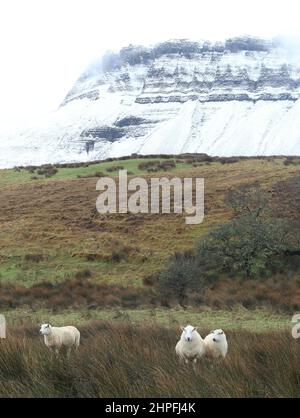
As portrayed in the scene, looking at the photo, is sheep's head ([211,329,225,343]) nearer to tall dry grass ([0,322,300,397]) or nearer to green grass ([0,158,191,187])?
tall dry grass ([0,322,300,397])

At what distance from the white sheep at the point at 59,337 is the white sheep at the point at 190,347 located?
8.44 feet

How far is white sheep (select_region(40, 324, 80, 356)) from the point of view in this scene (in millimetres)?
11367

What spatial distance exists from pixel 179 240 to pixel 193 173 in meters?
15.8

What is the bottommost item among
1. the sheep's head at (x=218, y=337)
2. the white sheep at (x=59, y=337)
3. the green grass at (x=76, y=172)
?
the green grass at (x=76, y=172)

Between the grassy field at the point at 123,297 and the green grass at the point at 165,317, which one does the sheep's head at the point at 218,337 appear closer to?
the grassy field at the point at 123,297

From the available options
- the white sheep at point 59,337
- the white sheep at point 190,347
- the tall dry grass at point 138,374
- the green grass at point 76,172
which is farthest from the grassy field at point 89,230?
the tall dry grass at point 138,374

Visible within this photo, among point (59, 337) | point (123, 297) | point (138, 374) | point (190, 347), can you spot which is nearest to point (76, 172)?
point (123, 297)

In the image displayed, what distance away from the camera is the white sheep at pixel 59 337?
37.3 feet

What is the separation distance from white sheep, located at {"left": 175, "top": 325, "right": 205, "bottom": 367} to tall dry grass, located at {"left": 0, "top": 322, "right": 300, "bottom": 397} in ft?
3.53

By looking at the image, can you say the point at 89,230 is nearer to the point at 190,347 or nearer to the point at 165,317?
the point at 165,317

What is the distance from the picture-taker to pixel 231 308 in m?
20.5

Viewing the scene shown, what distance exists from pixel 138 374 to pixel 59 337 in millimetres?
5045

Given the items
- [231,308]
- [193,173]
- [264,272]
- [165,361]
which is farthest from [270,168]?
[165,361]
